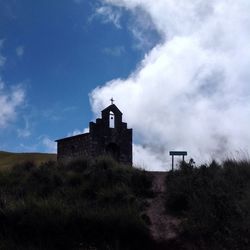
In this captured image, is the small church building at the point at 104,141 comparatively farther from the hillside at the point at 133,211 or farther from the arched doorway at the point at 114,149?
the hillside at the point at 133,211

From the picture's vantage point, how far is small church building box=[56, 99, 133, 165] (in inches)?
1230

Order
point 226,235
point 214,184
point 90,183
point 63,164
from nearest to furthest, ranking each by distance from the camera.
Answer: point 226,235
point 214,184
point 90,183
point 63,164

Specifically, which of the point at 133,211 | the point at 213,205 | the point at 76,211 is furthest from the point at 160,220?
the point at 76,211

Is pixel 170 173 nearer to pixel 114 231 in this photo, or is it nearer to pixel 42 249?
pixel 114 231

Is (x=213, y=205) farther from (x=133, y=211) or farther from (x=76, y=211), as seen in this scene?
(x=76, y=211)

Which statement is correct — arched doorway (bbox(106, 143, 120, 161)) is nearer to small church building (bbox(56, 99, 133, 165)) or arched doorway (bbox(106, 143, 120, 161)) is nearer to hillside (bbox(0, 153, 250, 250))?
small church building (bbox(56, 99, 133, 165))

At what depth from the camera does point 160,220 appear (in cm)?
1347

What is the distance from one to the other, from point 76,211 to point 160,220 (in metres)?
2.48

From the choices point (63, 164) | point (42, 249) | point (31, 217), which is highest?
point (63, 164)

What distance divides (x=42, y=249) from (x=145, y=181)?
615 centimetres

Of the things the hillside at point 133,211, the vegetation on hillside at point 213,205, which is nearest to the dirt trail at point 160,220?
the hillside at point 133,211

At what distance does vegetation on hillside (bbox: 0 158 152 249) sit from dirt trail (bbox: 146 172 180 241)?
323mm

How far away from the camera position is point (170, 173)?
1677cm

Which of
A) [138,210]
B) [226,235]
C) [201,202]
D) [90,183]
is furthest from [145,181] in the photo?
[226,235]
